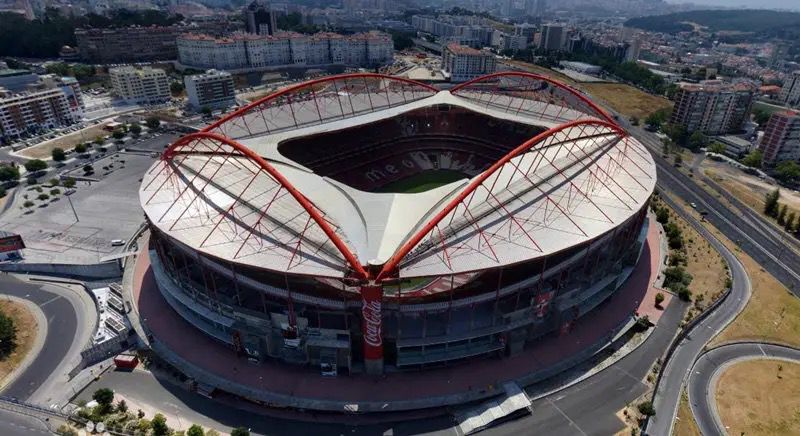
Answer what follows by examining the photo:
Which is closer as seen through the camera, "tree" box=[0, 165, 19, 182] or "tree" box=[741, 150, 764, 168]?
"tree" box=[0, 165, 19, 182]

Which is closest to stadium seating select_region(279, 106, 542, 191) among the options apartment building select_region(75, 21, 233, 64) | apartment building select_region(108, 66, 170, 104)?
apartment building select_region(108, 66, 170, 104)

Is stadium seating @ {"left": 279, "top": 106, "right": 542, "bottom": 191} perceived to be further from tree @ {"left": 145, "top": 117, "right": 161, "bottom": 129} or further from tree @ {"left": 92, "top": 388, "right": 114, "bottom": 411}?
tree @ {"left": 145, "top": 117, "right": 161, "bottom": 129}

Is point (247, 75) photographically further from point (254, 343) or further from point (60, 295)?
point (254, 343)

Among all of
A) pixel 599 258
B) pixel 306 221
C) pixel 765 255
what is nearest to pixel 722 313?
pixel 599 258

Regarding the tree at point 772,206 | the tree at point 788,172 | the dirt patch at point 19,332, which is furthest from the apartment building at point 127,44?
the tree at point 788,172

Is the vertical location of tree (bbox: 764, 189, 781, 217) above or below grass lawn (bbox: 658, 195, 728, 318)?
above

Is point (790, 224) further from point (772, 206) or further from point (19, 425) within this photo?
point (19, 425)

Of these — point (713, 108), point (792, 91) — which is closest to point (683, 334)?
point (713, 108)
